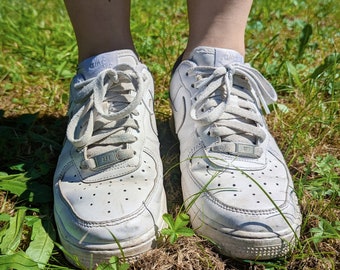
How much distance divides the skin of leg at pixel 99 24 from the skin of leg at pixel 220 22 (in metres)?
0.25

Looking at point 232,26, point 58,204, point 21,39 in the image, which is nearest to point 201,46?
point 232,26

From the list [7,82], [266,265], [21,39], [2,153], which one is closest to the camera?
[266,265]

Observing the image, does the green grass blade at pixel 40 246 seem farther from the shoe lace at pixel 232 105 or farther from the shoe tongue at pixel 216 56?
the shoe tongue at pixel 216 56

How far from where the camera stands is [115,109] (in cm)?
146

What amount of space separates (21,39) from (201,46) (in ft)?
4.68

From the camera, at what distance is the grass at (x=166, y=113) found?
1275 millimetres

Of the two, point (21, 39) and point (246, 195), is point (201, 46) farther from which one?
point (21, 39)

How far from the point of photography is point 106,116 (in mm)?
1383

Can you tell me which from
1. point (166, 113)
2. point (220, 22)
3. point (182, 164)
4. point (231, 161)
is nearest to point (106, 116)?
point (182, 164)

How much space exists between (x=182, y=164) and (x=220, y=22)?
494 millimetres

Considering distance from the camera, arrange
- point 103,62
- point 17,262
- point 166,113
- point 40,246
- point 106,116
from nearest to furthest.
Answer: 1. point 17,262
2. point 40,246
3. point 106,116
4. point 103,62
5. point 166,113

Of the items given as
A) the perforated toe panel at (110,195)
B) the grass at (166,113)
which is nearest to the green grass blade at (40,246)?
the grass at (166,113)

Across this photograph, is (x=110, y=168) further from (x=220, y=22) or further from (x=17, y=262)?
(x=220, y=22)

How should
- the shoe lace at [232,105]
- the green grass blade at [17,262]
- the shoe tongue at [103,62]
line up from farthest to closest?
the shoe tongue at [103,62]
the shoe lace at [232,105]
the green grass blade at [17,262]
